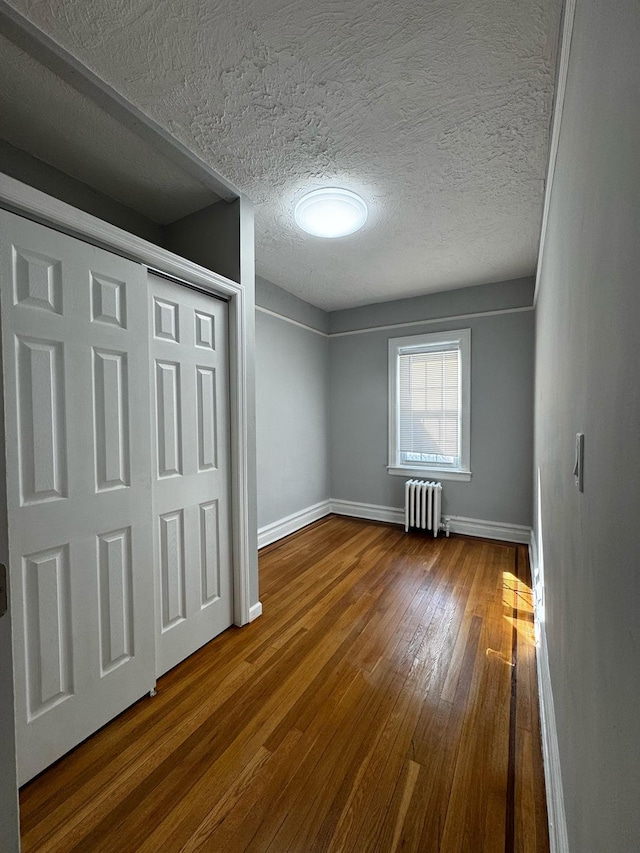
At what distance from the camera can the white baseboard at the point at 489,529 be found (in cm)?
355

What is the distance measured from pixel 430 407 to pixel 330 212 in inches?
96.7

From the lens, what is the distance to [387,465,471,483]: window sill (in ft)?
12.6

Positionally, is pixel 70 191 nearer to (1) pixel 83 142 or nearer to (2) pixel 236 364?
(1) pixel 83 142

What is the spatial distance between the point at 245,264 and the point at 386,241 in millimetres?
1205

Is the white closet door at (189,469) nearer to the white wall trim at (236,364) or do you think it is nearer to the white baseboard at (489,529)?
the white wall trim at (236,364)

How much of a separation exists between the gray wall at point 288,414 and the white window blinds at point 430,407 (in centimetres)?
100

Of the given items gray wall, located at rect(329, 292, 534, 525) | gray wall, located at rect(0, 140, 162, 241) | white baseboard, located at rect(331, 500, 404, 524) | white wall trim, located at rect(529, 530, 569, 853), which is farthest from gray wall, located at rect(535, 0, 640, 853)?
white baseboard, located at rect(331, 500, 404, 524)

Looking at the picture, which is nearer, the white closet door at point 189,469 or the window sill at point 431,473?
the white closet door at point 189,469

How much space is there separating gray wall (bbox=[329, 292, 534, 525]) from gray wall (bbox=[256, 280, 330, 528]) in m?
0.44

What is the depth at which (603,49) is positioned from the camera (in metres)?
0.67

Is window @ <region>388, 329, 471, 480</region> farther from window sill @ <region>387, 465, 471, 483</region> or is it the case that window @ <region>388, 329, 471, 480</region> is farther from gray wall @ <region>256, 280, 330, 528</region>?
gray wall @ <region>256, 280, 330, 528</region>

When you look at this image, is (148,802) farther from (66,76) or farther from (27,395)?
(66,76)

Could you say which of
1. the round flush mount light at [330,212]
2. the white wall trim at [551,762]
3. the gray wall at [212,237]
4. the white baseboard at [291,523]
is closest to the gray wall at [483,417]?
the white baseboard at [291,523]

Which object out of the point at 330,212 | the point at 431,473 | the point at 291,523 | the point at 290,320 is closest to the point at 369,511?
the point at 431,473
